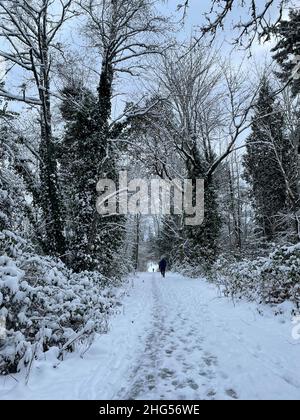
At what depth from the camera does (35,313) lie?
5086 mm

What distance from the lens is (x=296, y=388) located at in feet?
11.8

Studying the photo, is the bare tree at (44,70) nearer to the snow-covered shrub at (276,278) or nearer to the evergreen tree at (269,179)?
the snow-covered shrub at (276,278)

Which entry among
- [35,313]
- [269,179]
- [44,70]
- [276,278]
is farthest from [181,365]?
[269,179]

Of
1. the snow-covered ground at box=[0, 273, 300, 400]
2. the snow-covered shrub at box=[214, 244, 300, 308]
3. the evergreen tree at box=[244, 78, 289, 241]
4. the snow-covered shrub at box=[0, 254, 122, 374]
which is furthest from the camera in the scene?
the evergreen tree at box=[244, 78, 289, 241]

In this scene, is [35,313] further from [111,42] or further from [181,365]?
[111,42]

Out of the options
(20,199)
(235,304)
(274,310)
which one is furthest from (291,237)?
(20,199)

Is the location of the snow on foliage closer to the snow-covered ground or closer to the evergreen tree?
the snow-covered ground

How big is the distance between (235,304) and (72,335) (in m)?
5.35

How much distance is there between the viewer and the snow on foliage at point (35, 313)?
165 inches

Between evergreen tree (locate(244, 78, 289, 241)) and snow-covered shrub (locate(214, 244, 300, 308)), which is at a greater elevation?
evergreen tree (locate(244, 78, 289, 241))

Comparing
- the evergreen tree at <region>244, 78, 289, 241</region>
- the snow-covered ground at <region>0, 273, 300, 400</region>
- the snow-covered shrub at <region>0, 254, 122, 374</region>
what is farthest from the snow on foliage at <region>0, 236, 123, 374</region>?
the evergreen tree at <region>244, 78, 289, 241</region>

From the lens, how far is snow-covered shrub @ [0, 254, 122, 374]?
13.8 ft

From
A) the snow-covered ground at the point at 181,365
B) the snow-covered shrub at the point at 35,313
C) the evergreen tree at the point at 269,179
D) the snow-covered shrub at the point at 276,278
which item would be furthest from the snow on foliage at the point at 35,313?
the evergreen tree at the point at 269,179
